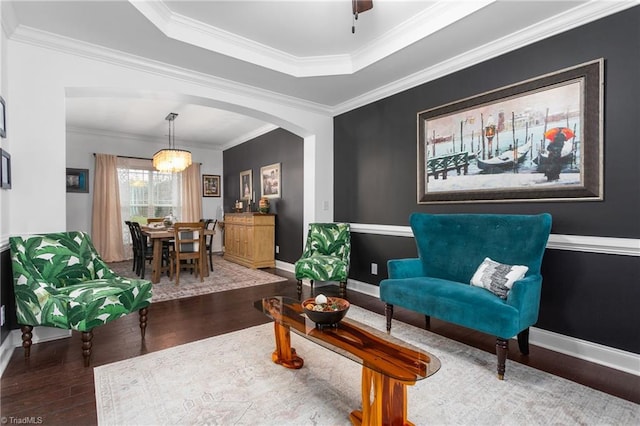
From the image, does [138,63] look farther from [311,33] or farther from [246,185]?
[246,185]

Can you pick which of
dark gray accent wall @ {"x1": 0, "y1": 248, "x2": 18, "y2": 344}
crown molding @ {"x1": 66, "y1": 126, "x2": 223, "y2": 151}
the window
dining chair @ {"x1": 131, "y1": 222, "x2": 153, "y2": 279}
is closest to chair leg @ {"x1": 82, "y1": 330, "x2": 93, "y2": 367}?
dark gray accent wall @ {"x1": 0, "y1": 248, "x2": 18, "y2": 344}

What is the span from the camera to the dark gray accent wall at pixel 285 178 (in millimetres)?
5520

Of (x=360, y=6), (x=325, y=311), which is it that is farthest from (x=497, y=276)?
(x=360, y=6)

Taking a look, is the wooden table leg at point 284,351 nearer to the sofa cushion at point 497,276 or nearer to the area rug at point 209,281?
the sofa cushion at point 497,276

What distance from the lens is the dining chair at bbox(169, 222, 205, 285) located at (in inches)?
180

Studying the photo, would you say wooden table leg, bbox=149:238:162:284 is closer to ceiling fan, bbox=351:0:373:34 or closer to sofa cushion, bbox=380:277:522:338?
sofa cushion, bbox=380:277:522:338

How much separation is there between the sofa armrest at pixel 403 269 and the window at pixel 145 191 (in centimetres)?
600

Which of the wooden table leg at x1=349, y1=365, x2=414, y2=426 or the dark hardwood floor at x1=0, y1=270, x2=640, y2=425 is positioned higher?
the wooden table leg at x1=349, y1=365, x2=414, y2=426

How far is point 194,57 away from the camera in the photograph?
9.96 ft

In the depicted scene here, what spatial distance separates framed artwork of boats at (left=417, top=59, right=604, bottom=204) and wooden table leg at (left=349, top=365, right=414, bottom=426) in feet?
6.81

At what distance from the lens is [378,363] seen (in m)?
1.45

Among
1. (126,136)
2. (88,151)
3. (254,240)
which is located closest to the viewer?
(254,240)

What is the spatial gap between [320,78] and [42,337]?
369 cm

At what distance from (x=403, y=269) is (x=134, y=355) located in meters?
2.37
